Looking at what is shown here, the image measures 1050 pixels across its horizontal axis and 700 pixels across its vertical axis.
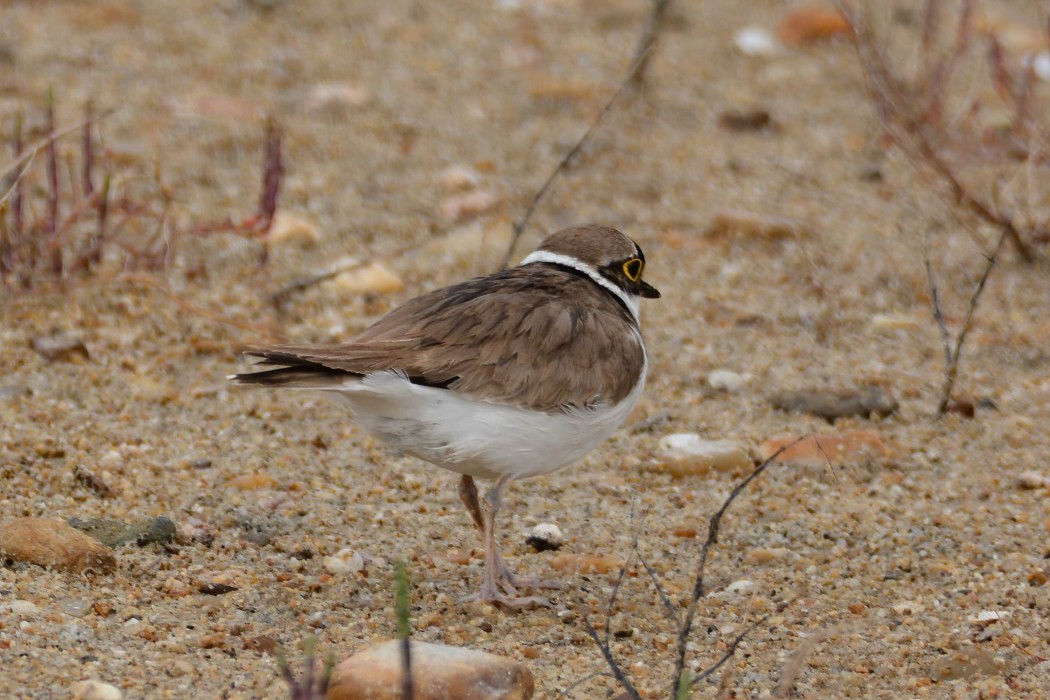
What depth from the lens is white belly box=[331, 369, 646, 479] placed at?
12.8 ft

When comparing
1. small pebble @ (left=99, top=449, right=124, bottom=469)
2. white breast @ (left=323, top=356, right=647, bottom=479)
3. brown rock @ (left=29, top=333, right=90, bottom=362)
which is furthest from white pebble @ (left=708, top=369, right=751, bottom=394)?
brown rock @ (left=29, top=333, right=90, bottom=362)

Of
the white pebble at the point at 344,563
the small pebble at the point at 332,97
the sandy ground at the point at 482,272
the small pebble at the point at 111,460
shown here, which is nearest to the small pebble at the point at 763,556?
the sandy ground at the point at 482,272

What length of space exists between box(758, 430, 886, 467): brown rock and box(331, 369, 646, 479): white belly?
1.25m

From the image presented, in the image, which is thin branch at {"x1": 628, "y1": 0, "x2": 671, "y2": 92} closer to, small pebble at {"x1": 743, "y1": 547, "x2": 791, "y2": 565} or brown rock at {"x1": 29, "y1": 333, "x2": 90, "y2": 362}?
brown rock at {"x1": 29, "y1": 333, "x2": 90, "y2": 362}

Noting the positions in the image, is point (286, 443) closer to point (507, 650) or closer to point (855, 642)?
point (507, 650)

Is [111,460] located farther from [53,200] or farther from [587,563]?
[587,563]

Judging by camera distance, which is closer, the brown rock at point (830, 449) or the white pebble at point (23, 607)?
the white pebble at point (23, 607)

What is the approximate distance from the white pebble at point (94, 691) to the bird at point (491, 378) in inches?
33.5

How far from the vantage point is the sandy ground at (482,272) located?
12.8 ft

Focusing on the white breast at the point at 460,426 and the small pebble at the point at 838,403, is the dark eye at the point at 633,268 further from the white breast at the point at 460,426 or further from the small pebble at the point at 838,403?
the small pebble at the point at 838,403

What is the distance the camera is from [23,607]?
3668 mm

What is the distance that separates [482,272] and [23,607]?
3.17 metres

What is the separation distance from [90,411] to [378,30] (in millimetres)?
4547

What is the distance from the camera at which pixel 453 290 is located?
4.33m
